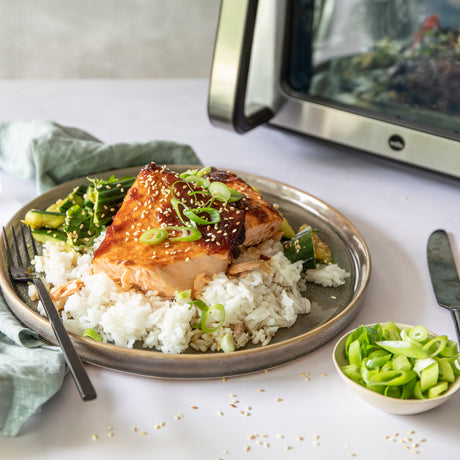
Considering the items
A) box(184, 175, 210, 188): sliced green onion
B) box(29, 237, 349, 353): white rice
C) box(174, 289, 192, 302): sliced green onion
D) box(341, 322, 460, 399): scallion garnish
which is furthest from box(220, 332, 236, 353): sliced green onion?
box(184, 175, 210, 188): sliced green onion

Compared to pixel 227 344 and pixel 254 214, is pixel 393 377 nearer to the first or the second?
pixel 227 344

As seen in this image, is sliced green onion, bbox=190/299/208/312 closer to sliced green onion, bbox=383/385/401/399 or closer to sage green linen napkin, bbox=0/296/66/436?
sage green linen napkin, bbox=0/296/66/436

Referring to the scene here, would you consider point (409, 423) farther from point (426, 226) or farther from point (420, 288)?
point (426, 226)

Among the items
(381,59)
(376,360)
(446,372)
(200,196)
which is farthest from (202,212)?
(381,59)

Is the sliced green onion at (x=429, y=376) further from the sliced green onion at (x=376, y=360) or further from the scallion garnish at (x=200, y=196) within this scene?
the scallion garnish at (x=200, y=196)

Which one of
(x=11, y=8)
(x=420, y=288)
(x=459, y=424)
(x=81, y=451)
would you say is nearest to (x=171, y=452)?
(x=81, y=451)

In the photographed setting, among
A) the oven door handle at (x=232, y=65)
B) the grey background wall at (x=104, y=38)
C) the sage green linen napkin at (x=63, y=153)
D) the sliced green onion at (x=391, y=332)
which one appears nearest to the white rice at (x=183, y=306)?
the sliced green onion at (x=391, y=332)
